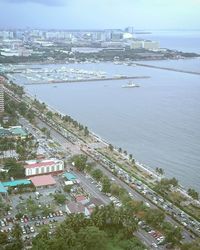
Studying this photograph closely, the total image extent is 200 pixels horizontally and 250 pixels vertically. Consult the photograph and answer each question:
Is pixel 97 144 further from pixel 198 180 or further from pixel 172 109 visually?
pixel 172 109

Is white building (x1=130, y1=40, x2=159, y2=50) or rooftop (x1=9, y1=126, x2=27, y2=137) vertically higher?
white building (x1=130, y1=40, x2=159, y2=50)

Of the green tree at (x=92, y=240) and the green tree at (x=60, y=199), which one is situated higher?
the green tree at (x=92, y=240)

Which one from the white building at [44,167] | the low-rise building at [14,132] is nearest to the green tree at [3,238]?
the white building at [44,167]

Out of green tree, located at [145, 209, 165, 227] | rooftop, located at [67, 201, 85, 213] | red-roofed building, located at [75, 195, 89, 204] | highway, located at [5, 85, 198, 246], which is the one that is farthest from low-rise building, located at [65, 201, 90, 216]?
green tree, located at [145, 209, 165, 227]

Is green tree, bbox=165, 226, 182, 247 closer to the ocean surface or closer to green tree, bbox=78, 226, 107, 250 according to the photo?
green tree, bbox=78, 226, 107, 250

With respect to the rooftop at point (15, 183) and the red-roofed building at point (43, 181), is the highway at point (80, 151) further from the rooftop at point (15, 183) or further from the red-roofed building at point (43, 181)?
the rooftop at point (15, 183)
